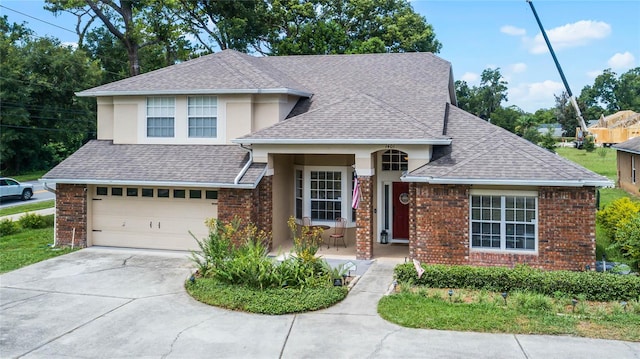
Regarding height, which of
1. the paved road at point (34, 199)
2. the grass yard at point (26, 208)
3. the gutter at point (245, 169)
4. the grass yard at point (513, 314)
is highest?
the gutter at point (245, 169)

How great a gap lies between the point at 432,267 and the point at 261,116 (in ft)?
24.8

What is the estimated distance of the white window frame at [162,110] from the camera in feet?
56.6

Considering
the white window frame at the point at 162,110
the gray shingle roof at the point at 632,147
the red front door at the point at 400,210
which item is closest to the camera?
the red front door at the point at 400,210

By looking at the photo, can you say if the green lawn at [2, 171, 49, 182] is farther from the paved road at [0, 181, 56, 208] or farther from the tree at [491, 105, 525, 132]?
the tree at [491, 105, 525, 132]

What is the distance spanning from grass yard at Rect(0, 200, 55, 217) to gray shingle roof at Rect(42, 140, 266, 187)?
10.0 meters

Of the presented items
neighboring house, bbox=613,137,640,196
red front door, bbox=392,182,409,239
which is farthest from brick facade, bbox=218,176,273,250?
neighboring house, bbox=613,137,640,196

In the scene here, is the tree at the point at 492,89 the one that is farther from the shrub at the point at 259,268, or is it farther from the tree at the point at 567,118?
the shrub at the point at 259,268

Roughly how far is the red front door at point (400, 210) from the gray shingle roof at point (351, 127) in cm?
243

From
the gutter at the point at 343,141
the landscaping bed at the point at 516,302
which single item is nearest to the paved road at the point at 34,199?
the gutter at the point at 343,141

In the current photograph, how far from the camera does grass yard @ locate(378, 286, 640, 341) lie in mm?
9336

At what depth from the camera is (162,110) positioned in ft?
56.9

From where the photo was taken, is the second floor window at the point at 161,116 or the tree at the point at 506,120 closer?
the second floor window at the point at 161,116

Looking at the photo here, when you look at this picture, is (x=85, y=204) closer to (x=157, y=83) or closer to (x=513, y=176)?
(x=157, y=83)

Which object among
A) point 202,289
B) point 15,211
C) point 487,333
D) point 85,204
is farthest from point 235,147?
point 15,211
